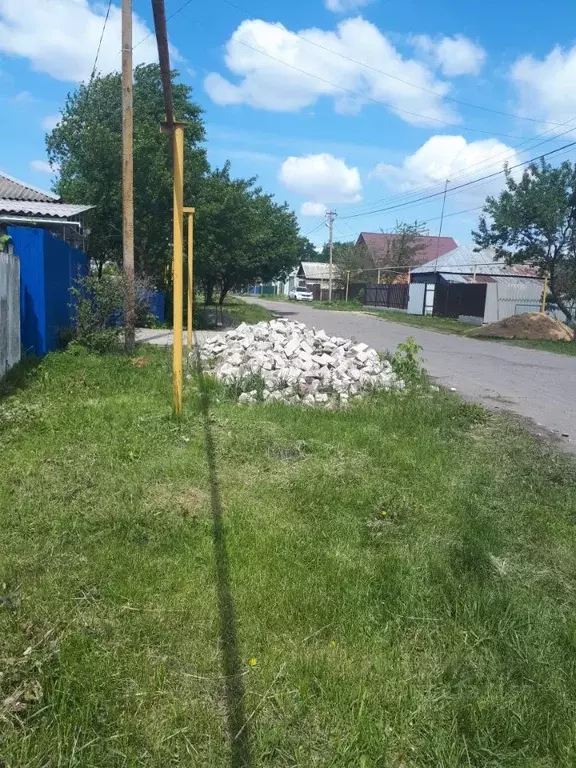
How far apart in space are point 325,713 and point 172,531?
180 centimetres

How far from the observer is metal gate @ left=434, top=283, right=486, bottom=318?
105 feet

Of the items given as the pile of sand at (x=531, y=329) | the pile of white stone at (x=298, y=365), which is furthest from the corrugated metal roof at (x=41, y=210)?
the pile of sand at (x=531, y=329)

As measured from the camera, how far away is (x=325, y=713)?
8.46ft

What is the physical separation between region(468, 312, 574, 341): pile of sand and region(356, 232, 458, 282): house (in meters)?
34.2

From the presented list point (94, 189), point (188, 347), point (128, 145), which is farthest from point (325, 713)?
point (94, 189)

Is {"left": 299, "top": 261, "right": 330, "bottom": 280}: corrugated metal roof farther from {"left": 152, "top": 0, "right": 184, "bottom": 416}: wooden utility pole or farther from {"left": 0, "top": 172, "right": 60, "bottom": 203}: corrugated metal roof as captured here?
{"left": 152, "top": 0, "right": 184, "bottom": 416}: wooden utility pole

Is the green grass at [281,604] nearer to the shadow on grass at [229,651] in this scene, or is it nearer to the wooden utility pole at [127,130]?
the shadow on grass at [229,651]

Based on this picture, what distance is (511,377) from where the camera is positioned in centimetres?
1229

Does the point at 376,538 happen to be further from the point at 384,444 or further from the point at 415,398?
the point at 415,398

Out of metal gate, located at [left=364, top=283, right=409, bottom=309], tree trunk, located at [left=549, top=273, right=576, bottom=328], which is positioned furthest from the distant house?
metal gate, located at [left=364, top=283, right=409, bottom=309]

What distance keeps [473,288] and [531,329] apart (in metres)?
10.5

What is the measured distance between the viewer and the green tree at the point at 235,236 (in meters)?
20.1

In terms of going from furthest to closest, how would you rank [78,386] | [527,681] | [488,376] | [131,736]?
[488,376] → [78,386] → [527,681] → [131,736]

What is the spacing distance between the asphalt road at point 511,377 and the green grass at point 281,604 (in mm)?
2242
